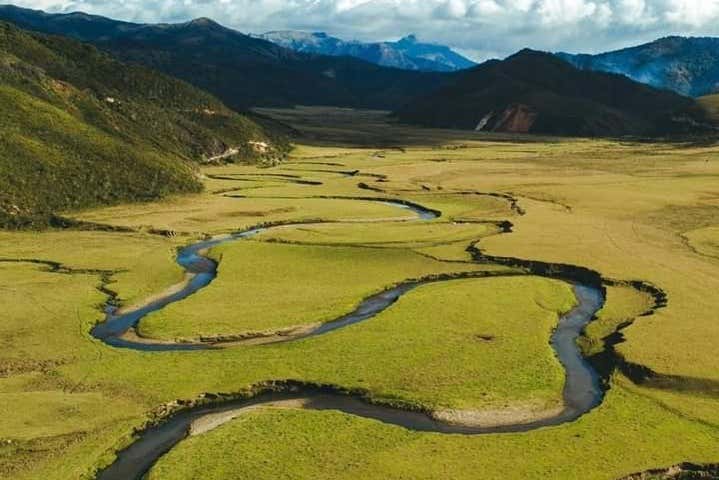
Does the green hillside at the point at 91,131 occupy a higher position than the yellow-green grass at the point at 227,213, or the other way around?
the green hillside at the point at 91,131

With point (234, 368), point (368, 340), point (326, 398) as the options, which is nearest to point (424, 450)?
point (326, 398)

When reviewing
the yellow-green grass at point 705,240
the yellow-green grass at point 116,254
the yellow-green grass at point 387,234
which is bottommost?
the yellow-green grass at point 116,254

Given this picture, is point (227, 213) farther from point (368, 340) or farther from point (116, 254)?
point (368, 340)

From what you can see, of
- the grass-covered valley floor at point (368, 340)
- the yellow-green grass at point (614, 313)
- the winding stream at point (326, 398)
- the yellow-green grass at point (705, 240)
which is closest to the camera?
the grass-covered valley floor at point (368, 340)

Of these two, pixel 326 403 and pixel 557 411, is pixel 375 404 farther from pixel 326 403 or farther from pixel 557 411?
pixel 557 411

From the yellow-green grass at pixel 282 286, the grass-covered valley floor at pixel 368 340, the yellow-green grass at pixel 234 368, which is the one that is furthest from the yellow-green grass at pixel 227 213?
the yellow-green grass at pixel 234 368

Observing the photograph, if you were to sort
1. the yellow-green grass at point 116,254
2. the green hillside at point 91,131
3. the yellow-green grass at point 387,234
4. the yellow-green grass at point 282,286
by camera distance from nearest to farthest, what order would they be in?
1. the yellow-green grass at point 282,286
2. the yellow-green grass at point 116,254
3. the yellow-green grass at point 387,234
4. the green hillside at point 91,131

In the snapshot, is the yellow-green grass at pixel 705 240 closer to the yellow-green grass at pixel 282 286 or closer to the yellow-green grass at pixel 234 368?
the yellow-green grass at pixel 282 286

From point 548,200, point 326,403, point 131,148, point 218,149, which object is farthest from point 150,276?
point 218,149
